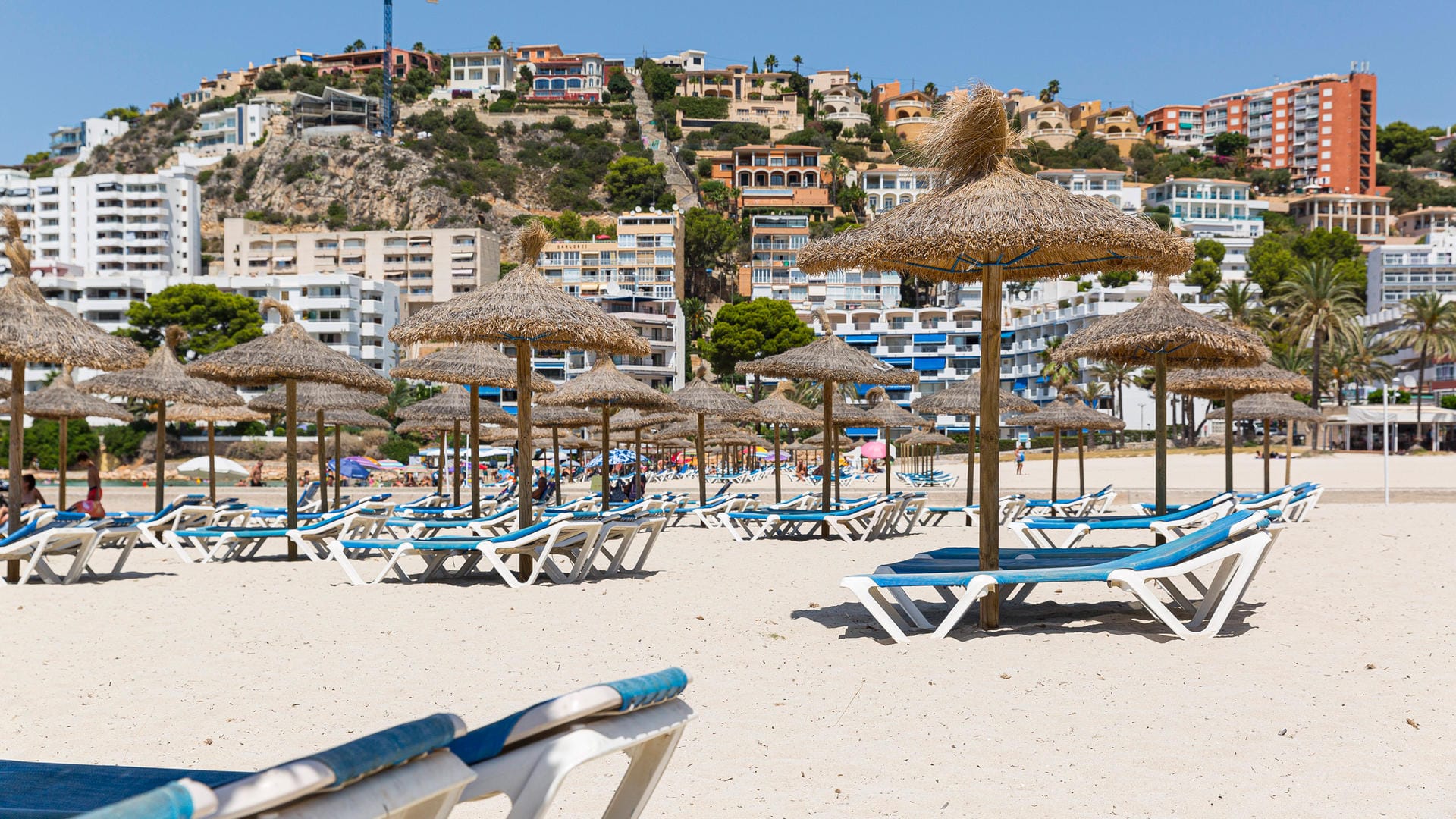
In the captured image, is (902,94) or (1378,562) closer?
(1378,562)

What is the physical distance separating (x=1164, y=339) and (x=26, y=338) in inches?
404

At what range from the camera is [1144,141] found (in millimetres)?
141125

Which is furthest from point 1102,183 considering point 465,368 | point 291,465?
point 291,465

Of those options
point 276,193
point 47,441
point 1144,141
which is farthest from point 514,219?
point 1144,141

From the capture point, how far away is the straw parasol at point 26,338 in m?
10.6

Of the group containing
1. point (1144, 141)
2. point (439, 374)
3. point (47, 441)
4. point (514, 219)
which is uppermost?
point (1144, 141)

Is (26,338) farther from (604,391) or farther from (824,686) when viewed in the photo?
(824,686)

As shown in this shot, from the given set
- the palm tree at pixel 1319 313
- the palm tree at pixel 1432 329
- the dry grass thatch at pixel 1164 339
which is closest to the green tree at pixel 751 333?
the palm tree at pixel 1319 313

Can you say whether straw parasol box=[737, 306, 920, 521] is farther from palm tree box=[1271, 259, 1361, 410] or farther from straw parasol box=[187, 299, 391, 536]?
palm tree box=[1271, 259, 1361, 410]

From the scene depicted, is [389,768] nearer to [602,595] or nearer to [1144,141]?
[602,595]

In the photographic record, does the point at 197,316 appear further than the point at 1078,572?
Yes

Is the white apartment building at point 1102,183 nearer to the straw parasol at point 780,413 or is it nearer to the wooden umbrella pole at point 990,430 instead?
the straw parasol at point 780,413

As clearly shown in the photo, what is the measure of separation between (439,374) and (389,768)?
1287 cm

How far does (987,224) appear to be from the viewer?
23.0 feet
